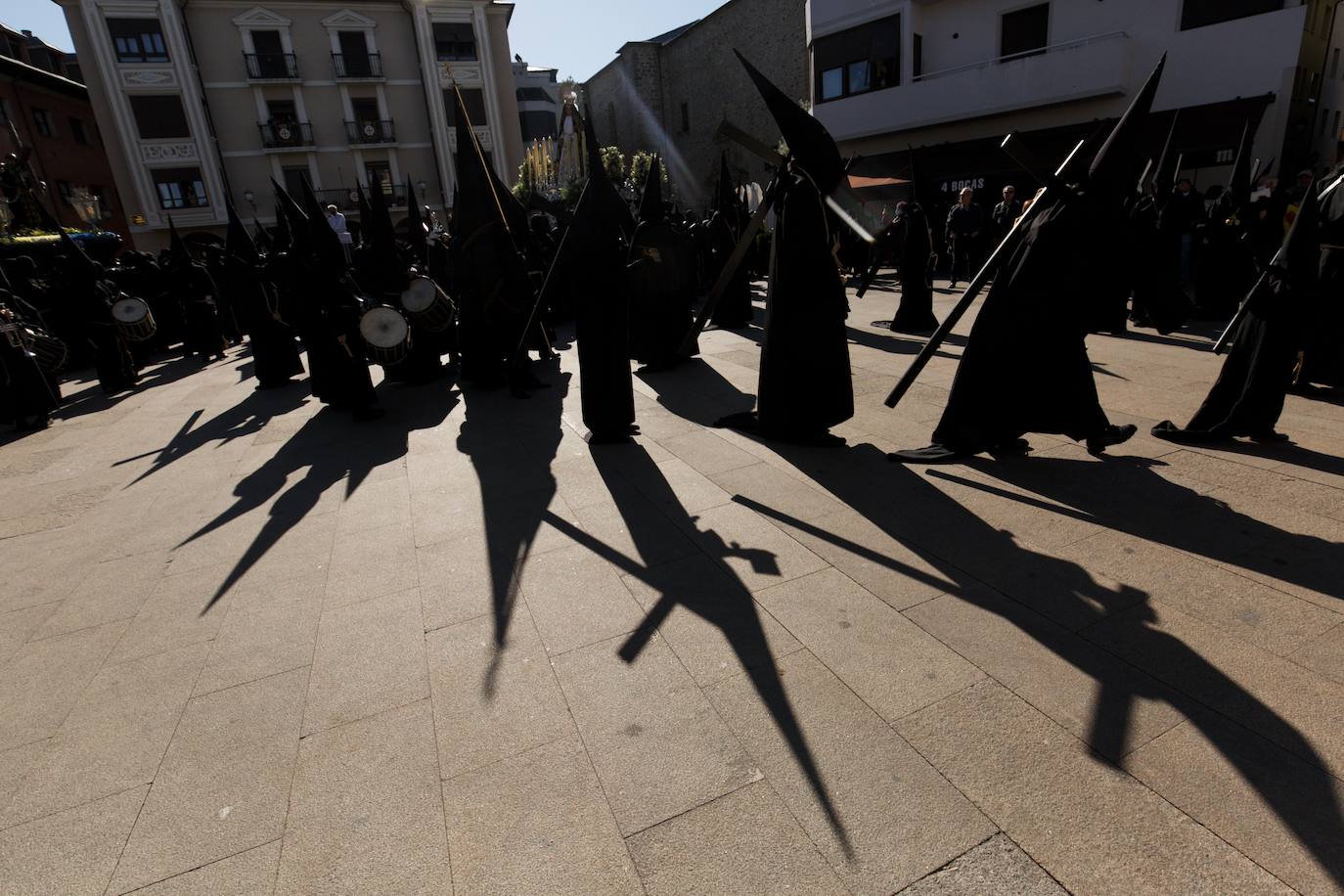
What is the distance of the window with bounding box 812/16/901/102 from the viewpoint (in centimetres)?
2386

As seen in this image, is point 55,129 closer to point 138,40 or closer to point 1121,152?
point 138,40

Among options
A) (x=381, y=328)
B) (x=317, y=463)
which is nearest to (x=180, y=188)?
(x=381, y=328)

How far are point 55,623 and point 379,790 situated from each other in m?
2.98

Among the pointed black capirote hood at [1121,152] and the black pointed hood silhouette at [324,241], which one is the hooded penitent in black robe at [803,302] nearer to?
the pointed black capirote hood at [1121,152]

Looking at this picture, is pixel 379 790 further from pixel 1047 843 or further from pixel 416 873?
pixel 1047 843

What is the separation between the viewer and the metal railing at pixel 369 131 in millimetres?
33281

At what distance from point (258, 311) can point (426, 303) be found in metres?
3.48

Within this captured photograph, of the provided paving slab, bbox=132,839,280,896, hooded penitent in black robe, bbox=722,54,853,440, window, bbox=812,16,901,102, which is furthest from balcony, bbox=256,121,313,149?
paving slab, bbox=132,839,280,896

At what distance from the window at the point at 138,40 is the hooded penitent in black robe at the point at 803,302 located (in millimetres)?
38768

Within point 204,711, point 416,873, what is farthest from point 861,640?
point 204,711

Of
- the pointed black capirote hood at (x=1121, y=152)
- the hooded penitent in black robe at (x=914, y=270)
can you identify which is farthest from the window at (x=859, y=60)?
the pointed black capirote hood at (x=1121, y=152)

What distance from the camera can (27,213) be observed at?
51.9ft

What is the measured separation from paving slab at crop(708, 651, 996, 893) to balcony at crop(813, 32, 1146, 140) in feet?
75.7

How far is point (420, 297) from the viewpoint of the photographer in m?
8.04
